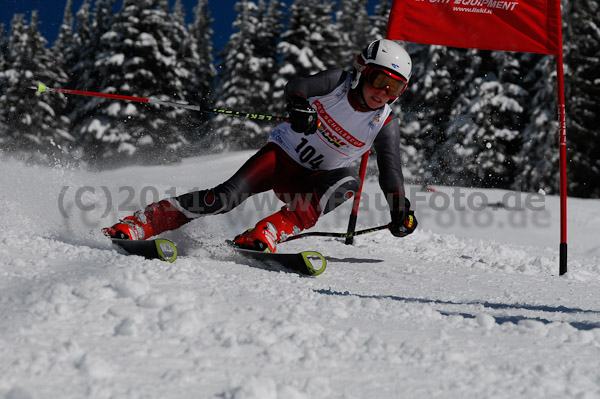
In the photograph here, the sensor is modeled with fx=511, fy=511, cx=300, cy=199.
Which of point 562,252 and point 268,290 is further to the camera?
point 562,252

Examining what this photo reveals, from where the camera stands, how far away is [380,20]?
28.3 m

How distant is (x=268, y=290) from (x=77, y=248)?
52.2 inches

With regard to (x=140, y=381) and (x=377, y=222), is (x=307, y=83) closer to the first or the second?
(x=140, y=381)

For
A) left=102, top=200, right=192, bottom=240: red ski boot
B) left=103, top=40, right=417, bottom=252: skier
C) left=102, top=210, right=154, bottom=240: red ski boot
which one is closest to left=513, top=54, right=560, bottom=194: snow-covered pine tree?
left=103, top=40, right=417, bottom=252: skier

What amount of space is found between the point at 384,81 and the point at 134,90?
79.1ft

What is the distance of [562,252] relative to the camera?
15.3 ft

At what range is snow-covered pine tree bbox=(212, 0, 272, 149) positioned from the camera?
90.5ft

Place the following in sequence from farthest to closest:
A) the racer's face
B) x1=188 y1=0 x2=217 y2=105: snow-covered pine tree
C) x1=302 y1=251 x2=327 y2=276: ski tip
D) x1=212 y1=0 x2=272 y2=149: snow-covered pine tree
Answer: x1=188 y1=0 x2=217 y2=105: snow-covered pine tree
x1=212 y1=0 x2=272 y2=149: snow-covered pine tree
the racer's face
x1=302 y1=251 x2=327 y2=276: ski tip

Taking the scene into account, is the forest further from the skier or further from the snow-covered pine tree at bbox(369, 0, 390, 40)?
the skier

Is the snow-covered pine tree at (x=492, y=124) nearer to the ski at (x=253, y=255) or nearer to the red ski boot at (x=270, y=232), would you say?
the red ski boot at (x=270, y=232)

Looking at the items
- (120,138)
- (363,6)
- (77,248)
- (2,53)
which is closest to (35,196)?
(77,248)

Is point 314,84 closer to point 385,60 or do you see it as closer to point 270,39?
point 385,60

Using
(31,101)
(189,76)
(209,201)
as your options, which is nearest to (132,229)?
(209,201)

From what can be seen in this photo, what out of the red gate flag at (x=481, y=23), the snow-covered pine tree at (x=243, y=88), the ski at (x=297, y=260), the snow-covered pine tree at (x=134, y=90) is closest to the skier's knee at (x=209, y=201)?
the ski at (x=297, y=260)
